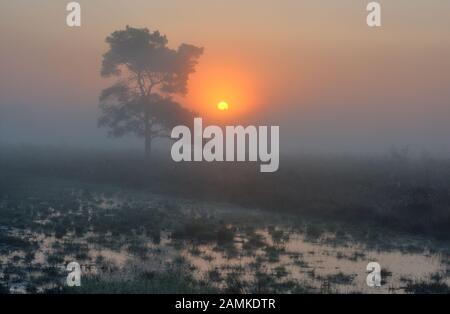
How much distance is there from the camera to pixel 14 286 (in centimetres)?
1096

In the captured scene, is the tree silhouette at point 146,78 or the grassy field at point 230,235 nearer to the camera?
the grassy field at point 230,235

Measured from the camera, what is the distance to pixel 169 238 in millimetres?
16875

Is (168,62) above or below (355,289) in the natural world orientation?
above

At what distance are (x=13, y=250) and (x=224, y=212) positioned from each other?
9972 mm

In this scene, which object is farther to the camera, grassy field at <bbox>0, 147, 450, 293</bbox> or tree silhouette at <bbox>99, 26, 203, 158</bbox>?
tree silhouette at <bbox>99, 26, 203, 158</bbox>

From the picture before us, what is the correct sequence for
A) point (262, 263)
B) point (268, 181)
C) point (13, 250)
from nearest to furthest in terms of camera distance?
point (262, 263), point (13, 250), point (268, 181)

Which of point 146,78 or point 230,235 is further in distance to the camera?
point 146,78
